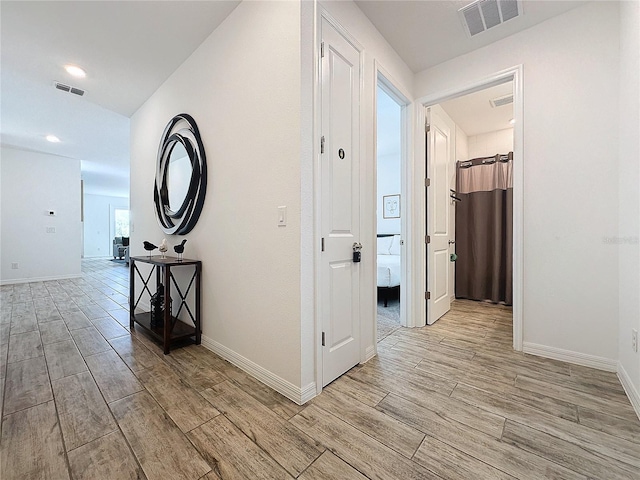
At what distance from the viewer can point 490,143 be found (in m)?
4.17

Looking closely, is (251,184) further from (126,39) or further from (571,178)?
(571,178)

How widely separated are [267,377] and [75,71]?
3.57m

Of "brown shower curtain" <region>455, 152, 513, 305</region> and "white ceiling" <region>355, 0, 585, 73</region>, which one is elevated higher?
"white ceiling" <region>355, 0, 585, 73</region>

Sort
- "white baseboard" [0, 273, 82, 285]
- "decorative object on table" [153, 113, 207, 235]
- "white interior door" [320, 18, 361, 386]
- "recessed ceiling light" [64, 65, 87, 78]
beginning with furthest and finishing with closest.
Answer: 1. "white baseboard" [0, 273, 82, 285]
2. "recessed ceiling light" [64, 65, 87, 78]
3. "decorative object on table" [153, 113, 207, 235]
4. "white interior door" [320, 18, 361, 386]

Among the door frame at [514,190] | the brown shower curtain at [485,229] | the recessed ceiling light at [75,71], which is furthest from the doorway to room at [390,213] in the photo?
the recessed ceiling light at [75,71]

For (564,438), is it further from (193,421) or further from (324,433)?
(193,421)

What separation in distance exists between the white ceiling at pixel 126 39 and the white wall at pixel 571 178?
0.70 ft

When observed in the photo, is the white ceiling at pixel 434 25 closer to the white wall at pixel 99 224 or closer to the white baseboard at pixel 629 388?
the white baseboard at pixel 629 388

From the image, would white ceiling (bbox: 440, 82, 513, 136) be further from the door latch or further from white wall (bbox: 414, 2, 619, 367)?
the door latch

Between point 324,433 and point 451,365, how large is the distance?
1167mm

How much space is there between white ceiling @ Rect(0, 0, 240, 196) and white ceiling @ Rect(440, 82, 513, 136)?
8.94 feet

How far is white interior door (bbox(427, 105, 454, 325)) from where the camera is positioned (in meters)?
2.84

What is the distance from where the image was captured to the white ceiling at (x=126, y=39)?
200cm

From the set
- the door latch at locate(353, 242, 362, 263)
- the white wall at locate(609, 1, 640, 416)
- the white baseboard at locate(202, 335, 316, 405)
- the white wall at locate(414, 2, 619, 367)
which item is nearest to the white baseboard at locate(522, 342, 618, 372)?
the white wall at locate(414, 2, 619, 367)
